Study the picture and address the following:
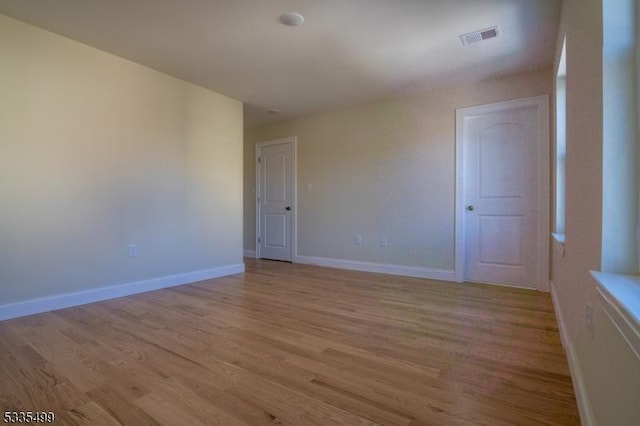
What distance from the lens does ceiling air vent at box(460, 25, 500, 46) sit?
8.31 ft

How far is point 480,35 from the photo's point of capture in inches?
103

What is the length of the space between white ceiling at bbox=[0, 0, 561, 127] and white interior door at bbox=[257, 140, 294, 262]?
1.69 metres

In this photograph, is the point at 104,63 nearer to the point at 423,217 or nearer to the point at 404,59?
the point at 404,59

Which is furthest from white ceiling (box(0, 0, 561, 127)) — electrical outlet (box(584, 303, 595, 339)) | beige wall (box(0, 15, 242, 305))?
electrical outlet (box(584, 303, 595, 339))

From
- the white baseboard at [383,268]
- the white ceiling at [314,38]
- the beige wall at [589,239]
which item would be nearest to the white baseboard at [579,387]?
the beige wall at [589,239]

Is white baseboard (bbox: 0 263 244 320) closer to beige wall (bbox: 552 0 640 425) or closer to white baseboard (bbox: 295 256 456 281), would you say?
white baseboard (bbox: 295 256 456 281)

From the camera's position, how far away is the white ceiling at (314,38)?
7.41 feet

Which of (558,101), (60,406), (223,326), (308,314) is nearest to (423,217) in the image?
(558,101)

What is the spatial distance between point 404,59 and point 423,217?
1.87 meters

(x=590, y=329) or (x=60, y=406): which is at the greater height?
(x=590, y=329)

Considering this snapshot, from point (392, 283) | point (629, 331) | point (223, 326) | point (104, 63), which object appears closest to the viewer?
point (629, 331)

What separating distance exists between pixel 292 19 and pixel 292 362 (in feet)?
7.82

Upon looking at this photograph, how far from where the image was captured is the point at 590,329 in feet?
3.89

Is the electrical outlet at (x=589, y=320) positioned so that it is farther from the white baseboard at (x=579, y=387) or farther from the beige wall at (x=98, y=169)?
the beige wall at (x=98, y=169)
